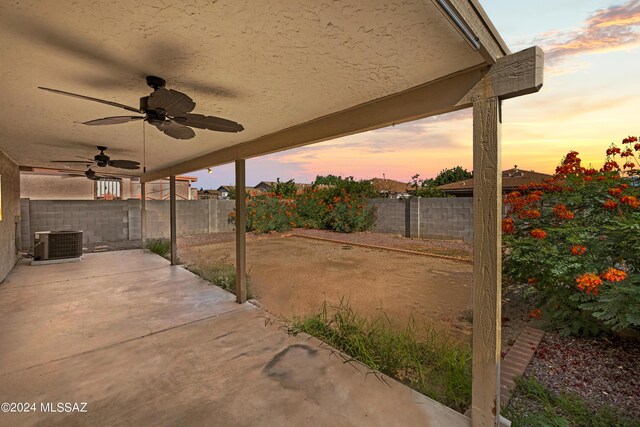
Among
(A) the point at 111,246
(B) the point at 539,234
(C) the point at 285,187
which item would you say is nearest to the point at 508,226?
(B) the point at 539,234

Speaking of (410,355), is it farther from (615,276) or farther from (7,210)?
(7,210)

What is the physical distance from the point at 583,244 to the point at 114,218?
11.0 m

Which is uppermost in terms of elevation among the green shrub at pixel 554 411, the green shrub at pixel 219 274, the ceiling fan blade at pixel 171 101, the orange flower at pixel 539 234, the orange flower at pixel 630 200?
the ceiling fan blade at pixel 171 101

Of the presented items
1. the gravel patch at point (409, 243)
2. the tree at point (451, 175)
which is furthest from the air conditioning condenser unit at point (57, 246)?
A: the tree at point (451, 175)

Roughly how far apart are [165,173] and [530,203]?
6892mm

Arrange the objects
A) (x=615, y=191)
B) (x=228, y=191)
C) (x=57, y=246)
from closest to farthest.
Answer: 1. (x=615, y=191)
2. (x=57, y=246)
3. (x=228, y=191)

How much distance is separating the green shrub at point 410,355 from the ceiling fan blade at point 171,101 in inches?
90.4

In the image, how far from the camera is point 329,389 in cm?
199

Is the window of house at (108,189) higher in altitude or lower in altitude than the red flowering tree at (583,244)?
higher

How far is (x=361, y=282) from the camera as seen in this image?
4699mm

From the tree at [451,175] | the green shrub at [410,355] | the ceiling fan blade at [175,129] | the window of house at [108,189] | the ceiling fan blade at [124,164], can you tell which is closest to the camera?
the green shrub at [410,355]

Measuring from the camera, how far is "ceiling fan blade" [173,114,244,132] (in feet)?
6.44

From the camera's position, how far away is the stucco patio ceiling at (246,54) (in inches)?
48.6

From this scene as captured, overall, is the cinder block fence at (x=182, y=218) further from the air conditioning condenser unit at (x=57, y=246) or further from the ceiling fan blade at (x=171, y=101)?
the ceiling fan blade at (x=171, y=101)
